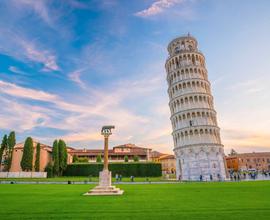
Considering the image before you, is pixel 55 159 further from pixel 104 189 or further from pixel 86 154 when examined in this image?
pixel 104 189

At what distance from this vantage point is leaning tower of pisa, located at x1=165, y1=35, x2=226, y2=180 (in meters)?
48.5

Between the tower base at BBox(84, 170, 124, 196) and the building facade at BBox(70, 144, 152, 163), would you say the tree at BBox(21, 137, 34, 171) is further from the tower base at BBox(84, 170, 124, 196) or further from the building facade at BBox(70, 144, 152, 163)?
the tower base at BBox(84, 170, 124, 196)

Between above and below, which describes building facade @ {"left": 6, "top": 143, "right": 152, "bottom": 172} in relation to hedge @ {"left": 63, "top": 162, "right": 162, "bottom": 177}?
above

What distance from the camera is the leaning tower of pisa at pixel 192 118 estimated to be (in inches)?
1908

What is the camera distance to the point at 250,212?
858 centimetres

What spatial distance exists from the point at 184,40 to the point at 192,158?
111 ft

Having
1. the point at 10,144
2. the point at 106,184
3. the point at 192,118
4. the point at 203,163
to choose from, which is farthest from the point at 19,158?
the point at 106,184

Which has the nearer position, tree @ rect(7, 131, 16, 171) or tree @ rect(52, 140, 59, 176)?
tree @ rect(7, 131, 16, 171)

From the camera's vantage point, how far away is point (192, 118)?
51781mm

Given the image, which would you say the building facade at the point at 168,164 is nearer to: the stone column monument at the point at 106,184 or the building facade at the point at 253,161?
the building facade at the point at 253,161

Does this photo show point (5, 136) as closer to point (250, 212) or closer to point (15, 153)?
point (15, 153)

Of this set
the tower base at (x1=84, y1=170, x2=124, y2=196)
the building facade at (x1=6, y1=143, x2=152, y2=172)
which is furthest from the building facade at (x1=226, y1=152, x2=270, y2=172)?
the tower base at (x1=84, y1=170, x2=124, y2=196)

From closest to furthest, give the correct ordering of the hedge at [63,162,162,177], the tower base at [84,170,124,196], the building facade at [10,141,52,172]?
the tower base at [84,170,124,196]
the building facade at [10,141,52,172]
the hedge at [63,162,162,177]

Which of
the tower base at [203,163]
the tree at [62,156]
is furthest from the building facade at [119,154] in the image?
the tower base at [203,163]
